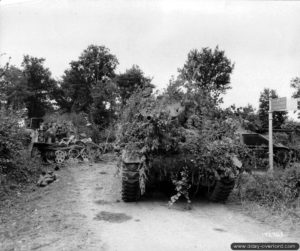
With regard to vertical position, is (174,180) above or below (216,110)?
below

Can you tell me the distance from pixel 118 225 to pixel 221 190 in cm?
270

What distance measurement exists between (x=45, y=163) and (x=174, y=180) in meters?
9.35

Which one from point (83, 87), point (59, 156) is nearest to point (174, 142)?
point (59, 156)

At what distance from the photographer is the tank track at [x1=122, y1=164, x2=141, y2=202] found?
7164mm

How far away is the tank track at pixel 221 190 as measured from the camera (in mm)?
7582

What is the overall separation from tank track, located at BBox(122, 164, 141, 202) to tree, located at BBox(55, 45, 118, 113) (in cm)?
3320

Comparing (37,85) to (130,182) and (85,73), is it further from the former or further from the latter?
(130,182)

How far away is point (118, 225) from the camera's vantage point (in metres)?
5.90

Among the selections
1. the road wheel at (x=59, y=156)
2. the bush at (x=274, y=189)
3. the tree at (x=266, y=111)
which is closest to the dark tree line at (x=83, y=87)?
the tree at (x=266, y=111)

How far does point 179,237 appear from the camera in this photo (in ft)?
17.2

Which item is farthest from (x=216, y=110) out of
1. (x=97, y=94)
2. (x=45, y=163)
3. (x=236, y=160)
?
(x=97, y=94)

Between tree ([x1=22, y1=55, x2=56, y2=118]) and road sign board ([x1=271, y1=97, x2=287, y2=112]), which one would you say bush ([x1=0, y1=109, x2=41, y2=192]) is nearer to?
road sign board ([x1=271, y1=97, x2=287, y2=112])

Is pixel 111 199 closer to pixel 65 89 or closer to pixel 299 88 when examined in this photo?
pixel 299 88

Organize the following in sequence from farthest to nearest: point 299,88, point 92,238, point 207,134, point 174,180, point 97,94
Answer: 1. point 97,94
2. point 299,88
3. point 207,134
4. point 174,180
5. point 92,238
